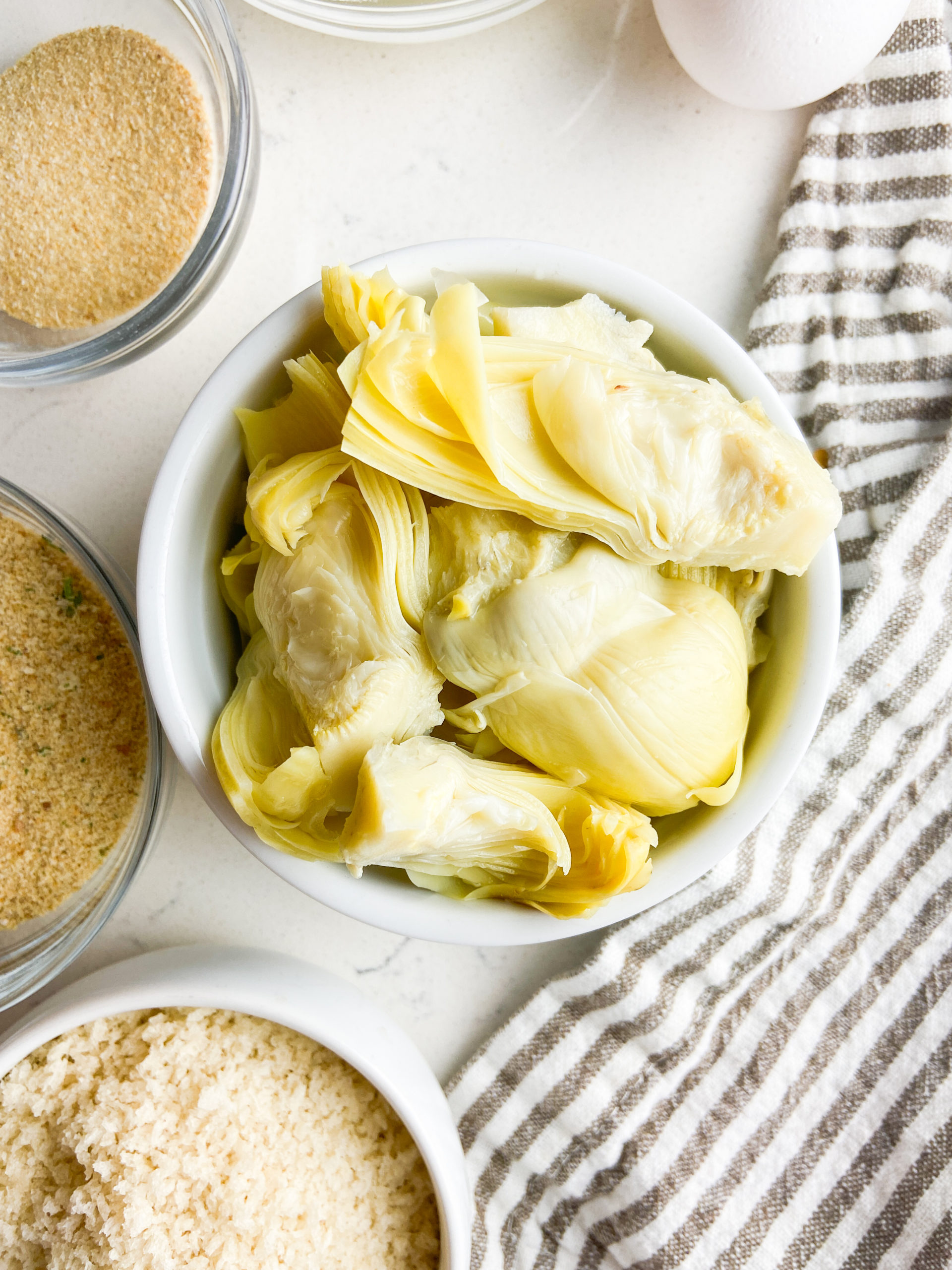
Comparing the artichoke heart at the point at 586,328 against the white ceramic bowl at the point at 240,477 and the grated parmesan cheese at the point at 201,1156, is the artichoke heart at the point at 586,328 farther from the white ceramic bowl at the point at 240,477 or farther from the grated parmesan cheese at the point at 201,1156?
the grated parmesan cheese at the point at 201,1156

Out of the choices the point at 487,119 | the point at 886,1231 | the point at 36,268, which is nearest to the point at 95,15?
the point at 36,268

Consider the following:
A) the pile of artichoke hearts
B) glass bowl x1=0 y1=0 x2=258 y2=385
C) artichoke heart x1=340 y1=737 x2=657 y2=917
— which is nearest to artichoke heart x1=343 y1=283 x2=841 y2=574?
the pile of artichoke hearts

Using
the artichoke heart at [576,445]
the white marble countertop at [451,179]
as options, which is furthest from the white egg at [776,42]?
the artichoke heart at [576,445]

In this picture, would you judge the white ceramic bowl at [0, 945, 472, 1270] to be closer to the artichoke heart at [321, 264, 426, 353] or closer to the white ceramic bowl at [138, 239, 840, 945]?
the white ceramic bowl at [138, 239, 840, 945]

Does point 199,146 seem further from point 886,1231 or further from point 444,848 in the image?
point 886,1231

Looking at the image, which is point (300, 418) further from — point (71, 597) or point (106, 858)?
point (106, 858)

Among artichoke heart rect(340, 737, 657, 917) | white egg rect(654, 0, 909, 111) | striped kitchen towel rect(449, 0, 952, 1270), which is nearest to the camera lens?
artichoke heart rect(340, 737, 657, 917)

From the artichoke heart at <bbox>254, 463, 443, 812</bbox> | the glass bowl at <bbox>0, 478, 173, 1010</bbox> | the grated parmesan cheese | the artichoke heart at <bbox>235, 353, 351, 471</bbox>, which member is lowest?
the grated parmesan cheese
